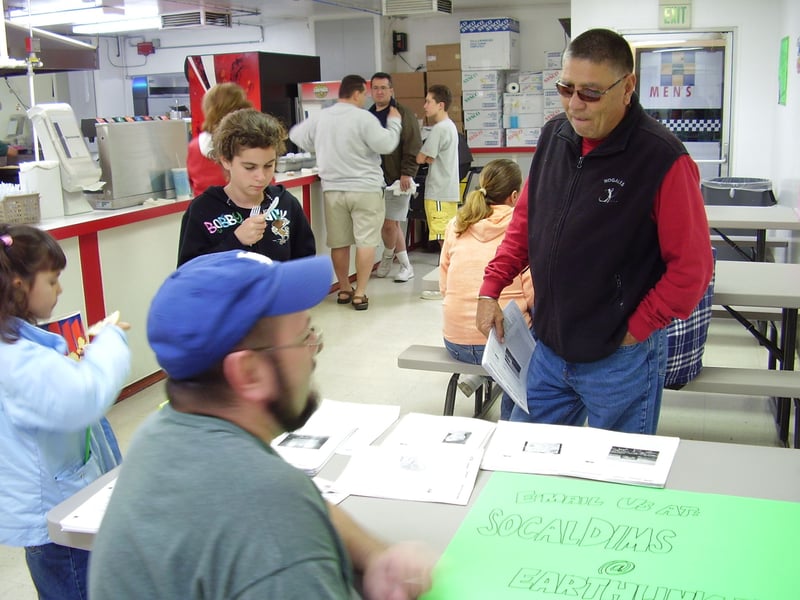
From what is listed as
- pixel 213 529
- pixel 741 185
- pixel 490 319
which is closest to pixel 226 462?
pixel 213 529

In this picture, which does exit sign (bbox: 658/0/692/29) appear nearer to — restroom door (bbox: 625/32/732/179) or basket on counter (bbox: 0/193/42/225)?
restroom door (bbox: 625/32/732/179)

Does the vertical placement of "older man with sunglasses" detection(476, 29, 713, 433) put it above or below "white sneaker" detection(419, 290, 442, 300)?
above

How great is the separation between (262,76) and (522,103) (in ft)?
10.5

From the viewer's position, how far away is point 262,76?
799cm

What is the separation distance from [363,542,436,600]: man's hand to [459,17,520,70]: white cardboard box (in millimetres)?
9062

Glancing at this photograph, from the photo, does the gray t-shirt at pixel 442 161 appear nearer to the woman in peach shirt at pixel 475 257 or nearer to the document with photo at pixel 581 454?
the woman in peach shirt at pixel 475 257

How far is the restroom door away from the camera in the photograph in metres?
7.29

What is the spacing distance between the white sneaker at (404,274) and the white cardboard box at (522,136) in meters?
3.19

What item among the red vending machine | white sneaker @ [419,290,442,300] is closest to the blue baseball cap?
white sneaker @ [419,290,442,300]

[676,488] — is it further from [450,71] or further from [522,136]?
[450,71]

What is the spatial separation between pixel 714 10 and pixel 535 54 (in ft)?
11.0

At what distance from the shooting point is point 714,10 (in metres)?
7.09

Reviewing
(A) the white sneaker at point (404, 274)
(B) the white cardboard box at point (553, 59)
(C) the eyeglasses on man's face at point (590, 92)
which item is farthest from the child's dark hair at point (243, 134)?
(B) the white cardboard box at point (553, 59)

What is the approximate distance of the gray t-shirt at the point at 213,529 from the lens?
0.87 meters
